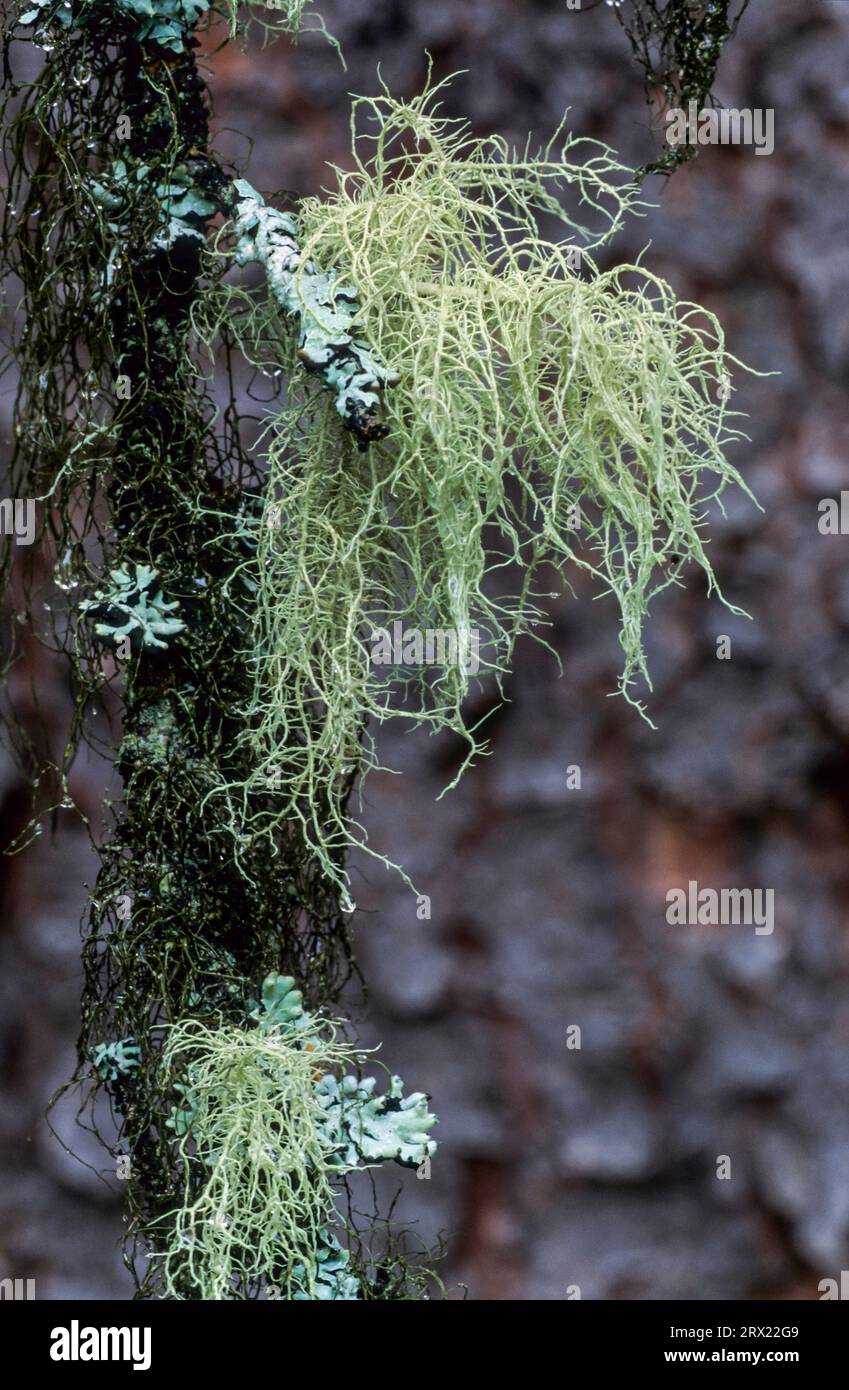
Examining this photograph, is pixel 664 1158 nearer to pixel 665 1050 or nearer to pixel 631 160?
pixel 665 1050

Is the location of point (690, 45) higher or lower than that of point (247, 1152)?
higher

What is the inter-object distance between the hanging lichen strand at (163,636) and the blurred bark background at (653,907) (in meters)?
0.46

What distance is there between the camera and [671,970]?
1003 millimetres

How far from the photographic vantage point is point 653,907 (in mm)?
1007

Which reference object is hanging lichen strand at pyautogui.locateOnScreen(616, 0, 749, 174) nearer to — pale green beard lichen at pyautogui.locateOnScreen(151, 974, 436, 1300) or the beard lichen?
the beard lichen

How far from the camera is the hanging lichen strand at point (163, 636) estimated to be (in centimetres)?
50

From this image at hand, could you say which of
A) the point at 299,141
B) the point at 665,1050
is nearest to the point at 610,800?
the point at 665,1050

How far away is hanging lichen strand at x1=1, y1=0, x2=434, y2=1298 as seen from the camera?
0.50 metres

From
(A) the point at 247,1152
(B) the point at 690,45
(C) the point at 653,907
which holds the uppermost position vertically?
(B) the point at 690,45

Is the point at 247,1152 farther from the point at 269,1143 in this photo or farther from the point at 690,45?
the point at 690,45

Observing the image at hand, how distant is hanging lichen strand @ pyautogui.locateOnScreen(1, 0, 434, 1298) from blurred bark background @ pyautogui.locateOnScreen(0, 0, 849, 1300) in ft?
1.52

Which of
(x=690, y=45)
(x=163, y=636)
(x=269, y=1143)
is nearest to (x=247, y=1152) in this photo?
(x=269, y=1143)

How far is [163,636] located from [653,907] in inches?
23.6

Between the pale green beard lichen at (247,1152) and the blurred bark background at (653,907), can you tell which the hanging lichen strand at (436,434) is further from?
the blurred bark background at (653,907)
